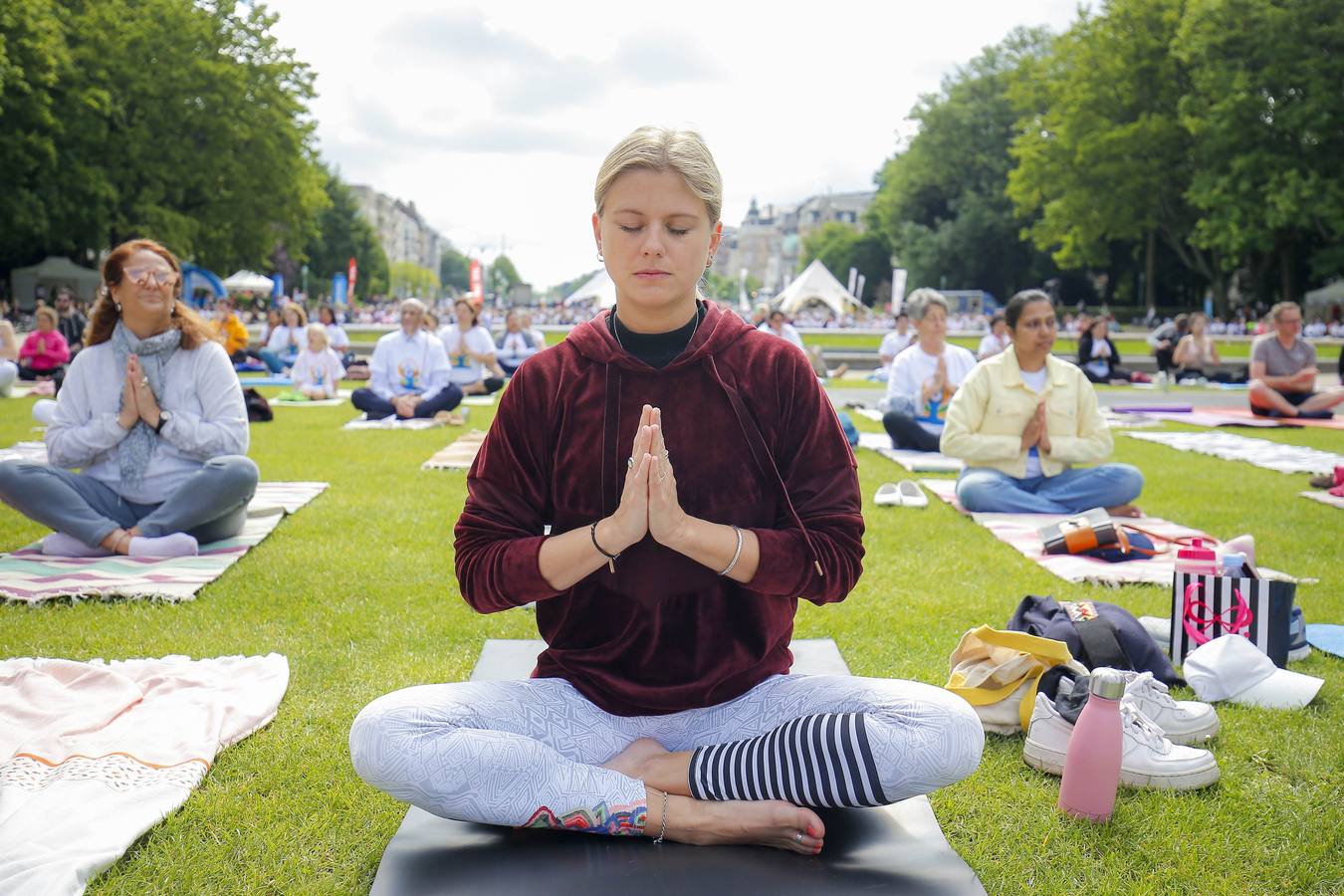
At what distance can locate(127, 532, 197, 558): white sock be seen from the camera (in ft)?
17.4

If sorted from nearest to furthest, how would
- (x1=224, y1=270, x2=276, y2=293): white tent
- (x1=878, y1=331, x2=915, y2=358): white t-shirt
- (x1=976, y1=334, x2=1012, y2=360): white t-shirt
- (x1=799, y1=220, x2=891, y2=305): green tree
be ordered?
(x1=976, y1=334, x2=1012, y2=360): white t-shirt
(x1=878, y1=331, x2=915, y2=358): white t-shirt
(x1=224, y1=270, x2=276, y2=293): white tent
(x1=799, y1=220, x2=891, y2=305): green tree

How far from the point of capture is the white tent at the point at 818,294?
5516 cm

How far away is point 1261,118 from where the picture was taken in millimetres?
33875

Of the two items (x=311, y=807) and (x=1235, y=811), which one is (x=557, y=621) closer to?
(x=311, y=807)

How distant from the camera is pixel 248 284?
162 feet

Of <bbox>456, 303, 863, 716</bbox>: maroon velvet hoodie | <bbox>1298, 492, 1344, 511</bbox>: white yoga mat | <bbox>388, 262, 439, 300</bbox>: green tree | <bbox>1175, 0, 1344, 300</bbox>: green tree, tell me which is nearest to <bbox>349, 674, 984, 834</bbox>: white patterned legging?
<bbox>456, 303, 863, 716</bbox>: maroon velvet hoodie

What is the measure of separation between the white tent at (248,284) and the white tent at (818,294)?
79.6 feet

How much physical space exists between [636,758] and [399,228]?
150249 mm

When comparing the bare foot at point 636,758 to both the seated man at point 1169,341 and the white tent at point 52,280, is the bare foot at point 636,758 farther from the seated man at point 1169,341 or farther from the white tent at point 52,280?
the white tent at point 52,280

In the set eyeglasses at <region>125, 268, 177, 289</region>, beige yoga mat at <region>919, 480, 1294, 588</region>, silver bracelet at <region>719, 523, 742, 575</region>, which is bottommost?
beige yoga mat at <region>919, 480, 1294, 588</region>

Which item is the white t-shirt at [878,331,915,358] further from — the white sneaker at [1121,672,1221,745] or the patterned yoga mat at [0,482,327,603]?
the white sneaker at [1121,672,1221,745]

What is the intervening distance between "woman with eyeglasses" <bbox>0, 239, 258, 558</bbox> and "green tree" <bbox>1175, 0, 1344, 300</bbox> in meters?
33.1

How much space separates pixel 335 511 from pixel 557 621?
4434 millimetres

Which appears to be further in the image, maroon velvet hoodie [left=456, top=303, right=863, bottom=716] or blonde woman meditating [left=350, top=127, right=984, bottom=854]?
maroon velvet hoodie [left=456, top=303, right=863, bottom=716]
